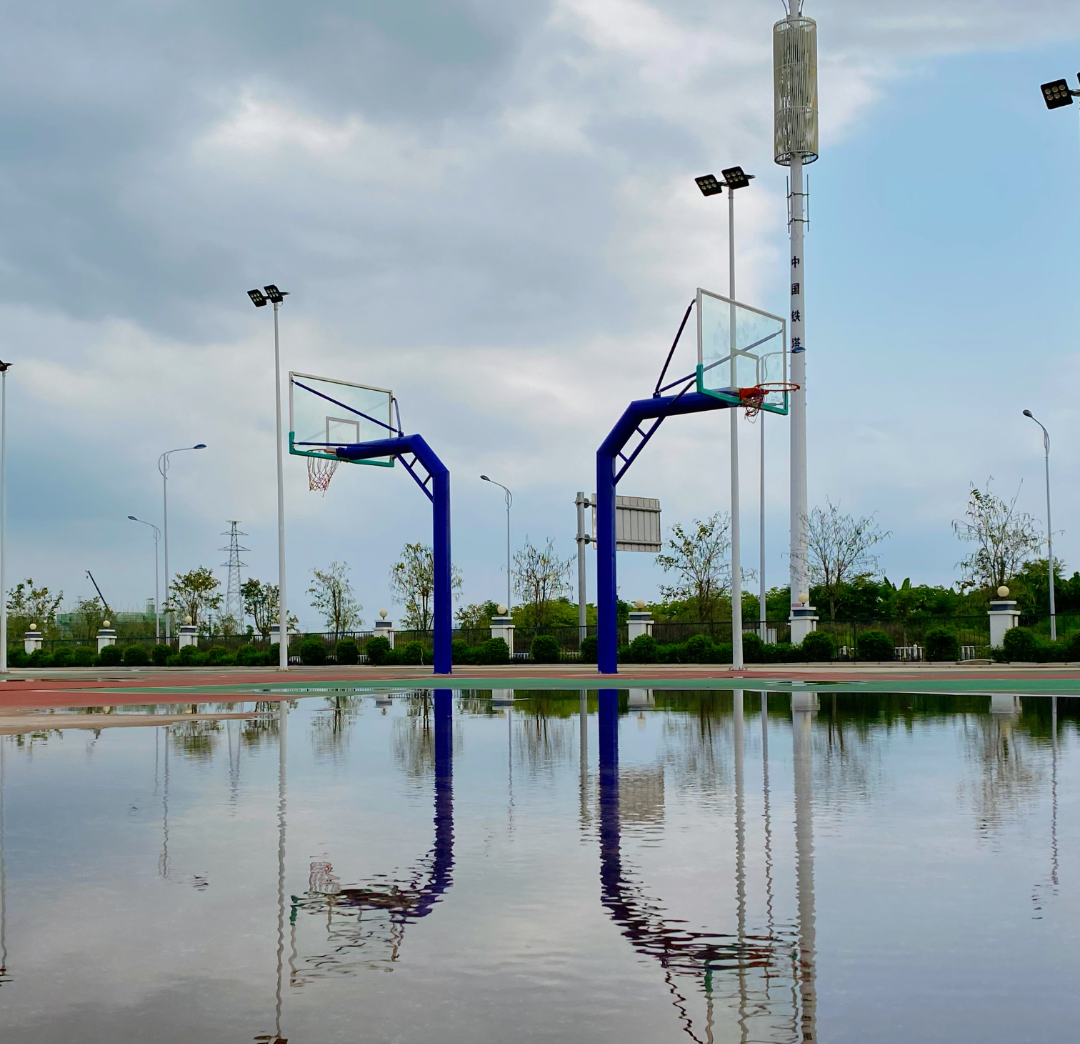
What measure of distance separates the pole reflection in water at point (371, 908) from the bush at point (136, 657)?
68.4 meters

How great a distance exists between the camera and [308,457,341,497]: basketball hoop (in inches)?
1797

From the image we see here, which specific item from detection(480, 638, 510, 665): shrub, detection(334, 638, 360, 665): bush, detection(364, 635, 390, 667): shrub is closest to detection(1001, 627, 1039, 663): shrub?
detection(480, 638, 510, 665): shrub

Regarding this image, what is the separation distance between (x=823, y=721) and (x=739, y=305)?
20.4m

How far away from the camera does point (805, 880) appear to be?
756 centimetres

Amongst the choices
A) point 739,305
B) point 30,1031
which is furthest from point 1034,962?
point 739,305

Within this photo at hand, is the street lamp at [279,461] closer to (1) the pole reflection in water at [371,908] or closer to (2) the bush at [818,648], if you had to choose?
(2) the bush at [818,648]

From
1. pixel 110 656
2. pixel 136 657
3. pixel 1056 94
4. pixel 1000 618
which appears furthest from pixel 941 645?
pixel 110 656

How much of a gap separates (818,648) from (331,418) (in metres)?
21.4

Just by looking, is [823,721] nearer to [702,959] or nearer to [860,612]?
[702,959]

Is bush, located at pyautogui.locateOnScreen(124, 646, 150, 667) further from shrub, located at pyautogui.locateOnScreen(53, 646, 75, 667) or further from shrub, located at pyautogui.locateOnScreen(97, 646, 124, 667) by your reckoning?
shrub, located at pyautogui.locateOnScreen(53, 646, 75, 667)

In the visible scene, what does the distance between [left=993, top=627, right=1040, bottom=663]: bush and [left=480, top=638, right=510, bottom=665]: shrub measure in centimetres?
2213

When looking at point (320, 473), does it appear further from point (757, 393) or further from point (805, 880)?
point (805, 880)

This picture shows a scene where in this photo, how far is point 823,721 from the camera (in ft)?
66.4

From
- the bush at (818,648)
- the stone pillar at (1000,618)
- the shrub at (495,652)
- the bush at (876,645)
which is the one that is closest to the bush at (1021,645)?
the stone pillar at (1000,618)
